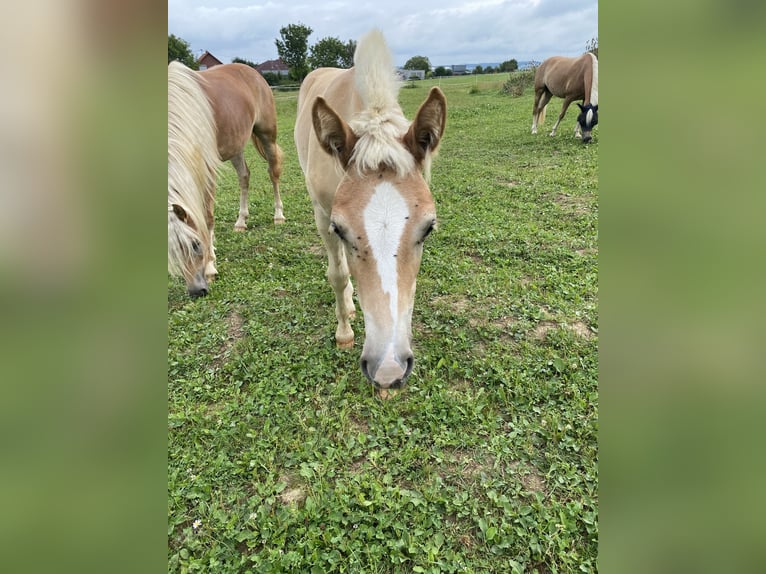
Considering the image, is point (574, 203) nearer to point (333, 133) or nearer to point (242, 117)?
point (242, 117)

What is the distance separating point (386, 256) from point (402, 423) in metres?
1.18

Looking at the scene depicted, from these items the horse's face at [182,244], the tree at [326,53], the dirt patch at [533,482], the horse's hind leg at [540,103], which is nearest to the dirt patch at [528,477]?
the dirt patch at [533,482]

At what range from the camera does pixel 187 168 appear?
3.17 metres

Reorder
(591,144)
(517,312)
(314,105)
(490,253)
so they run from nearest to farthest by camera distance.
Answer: (314,105) → (517,312) → (490,253) → (591,144)

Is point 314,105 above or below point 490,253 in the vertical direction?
above

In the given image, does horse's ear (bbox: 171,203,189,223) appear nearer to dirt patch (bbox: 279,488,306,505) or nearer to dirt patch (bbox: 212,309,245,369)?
dirt patch (bbox: 212,309,245,369)

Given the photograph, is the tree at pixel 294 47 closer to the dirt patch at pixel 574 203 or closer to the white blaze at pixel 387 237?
the dirt patch at pixel 574 203

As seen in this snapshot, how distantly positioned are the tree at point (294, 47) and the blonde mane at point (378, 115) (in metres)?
18.6

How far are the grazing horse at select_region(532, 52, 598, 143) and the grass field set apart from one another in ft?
19.0
